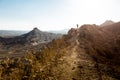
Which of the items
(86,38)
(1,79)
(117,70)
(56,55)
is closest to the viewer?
(1,79)

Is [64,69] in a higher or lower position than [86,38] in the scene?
lower

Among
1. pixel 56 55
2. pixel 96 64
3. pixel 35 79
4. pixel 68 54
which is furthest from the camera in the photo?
pixel 68 54

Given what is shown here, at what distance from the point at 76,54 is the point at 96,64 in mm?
8629

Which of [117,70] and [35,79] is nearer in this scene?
[35,79]

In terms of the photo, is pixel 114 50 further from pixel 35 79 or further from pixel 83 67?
pixel 35 79

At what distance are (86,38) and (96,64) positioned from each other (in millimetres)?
29735

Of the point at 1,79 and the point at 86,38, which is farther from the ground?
the point at 86,38

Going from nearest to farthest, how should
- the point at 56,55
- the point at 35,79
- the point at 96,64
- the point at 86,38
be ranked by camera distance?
1. the point at 35,79
2. the point at 96,64
3. the point at 56,55
4. the point at 86,38

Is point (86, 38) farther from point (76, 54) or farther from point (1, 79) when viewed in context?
point (1, 79)

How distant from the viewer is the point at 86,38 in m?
69.0

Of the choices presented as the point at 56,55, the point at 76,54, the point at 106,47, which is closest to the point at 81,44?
the point at 106,47

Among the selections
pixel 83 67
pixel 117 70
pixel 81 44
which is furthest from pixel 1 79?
pixel 81 44

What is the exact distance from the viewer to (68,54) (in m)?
46.9

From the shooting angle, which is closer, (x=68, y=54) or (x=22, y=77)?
(x=22, y=77)
